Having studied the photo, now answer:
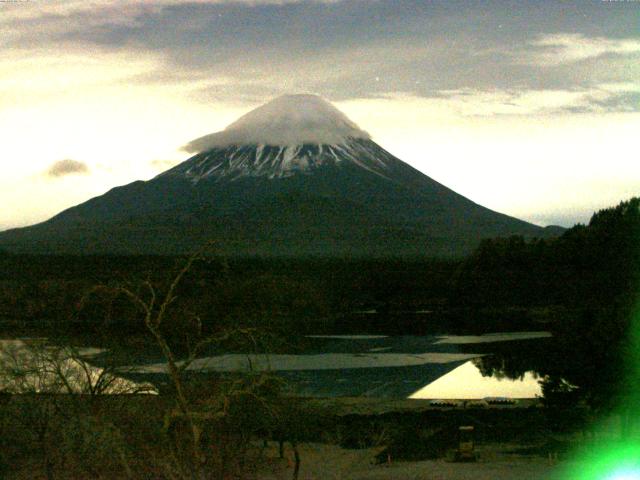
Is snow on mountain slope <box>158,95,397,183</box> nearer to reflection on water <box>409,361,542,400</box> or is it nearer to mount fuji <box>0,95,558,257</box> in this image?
mount fuji <box>0,95,558,257</box>

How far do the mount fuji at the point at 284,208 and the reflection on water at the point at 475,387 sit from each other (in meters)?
50.4

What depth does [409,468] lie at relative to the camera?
1388cm

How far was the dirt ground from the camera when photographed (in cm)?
1321

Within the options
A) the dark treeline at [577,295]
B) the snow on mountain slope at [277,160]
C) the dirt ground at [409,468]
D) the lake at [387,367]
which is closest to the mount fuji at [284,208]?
the snow on mountain slope at [277,160]

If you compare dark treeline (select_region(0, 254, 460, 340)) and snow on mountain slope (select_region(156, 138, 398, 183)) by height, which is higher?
snow on mountain slope (select_region(156, 138, 398, 183))

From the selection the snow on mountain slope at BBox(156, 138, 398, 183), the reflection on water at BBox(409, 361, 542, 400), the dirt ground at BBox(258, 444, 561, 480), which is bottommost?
the reflection on water at BBox(409, 361, 542, 400)

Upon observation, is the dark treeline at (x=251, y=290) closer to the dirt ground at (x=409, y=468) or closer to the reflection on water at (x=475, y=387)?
the reflection on water at (x=475, y=387)

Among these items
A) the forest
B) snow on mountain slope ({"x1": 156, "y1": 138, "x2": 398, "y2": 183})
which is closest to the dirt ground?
the forest

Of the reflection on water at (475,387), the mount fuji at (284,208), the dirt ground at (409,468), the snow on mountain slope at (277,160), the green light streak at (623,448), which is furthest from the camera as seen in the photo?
the snow on mountain slope at (277,160)

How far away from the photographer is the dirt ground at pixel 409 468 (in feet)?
43.3

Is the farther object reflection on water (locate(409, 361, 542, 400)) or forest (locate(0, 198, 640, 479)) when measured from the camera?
reflection on water (locate(409, 361, 542, 400))

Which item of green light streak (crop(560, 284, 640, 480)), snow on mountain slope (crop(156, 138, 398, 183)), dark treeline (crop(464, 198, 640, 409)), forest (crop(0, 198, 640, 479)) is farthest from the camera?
snow on mountain slope (crop(156, 138, 398, 183))

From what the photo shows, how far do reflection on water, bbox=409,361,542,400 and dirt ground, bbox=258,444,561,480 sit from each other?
682 centimetres

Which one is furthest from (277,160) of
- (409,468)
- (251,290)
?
(409,468)
